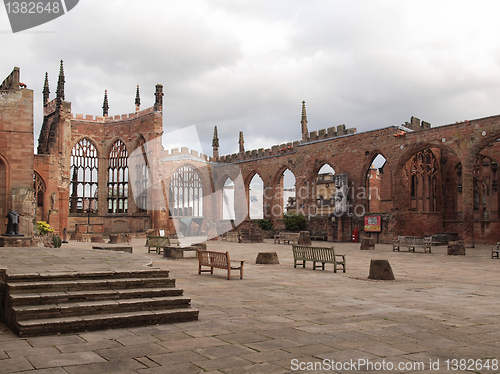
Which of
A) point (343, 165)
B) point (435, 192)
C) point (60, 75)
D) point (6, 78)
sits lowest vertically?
point (435, 192)

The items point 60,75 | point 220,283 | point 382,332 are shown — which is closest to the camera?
point 382,332

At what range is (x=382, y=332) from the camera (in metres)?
4.96

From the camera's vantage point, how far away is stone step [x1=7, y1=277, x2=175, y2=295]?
18.0ft

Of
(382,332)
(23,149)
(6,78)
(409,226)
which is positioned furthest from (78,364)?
(409,226)

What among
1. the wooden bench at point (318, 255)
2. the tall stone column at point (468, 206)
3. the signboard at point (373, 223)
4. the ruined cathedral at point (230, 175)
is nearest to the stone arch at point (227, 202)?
the ruined cathedral at point (230, 175)

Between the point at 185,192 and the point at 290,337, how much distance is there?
36.1 metres

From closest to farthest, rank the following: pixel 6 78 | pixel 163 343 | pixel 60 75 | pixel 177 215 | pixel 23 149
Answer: pixel 163 343 < pixel 23 149 < pixel 6 78 < pixel 60 75 < pixel 177 215

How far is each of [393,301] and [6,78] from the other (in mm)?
18237

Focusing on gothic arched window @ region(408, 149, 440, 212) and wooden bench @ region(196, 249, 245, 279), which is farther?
gothic arched window @ region(408, 149, 440, 212)

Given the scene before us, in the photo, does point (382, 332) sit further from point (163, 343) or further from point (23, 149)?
point (23, 149)

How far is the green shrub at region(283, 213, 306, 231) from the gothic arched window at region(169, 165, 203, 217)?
1083 cm
